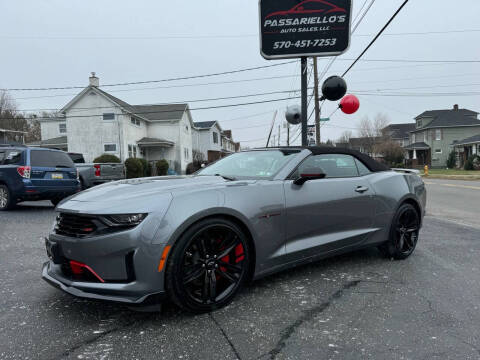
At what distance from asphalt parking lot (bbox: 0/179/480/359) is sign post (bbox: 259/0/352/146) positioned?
4751 mm

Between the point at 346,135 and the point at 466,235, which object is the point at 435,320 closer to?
the point at 466,235

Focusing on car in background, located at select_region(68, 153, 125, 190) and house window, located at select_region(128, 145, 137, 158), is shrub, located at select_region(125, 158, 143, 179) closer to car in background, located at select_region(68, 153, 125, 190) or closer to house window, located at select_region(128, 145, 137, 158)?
house window, located at select_region(128, 145, 137, 158)

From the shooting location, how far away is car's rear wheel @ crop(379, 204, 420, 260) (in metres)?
3.98

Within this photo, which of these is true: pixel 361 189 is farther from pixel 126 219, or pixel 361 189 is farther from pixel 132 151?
pixel 132 151

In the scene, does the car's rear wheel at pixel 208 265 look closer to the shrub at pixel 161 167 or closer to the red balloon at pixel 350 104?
the red balloon at pixel 350 104

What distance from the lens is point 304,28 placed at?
6648 millimetres

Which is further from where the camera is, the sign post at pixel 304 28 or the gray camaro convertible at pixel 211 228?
the sign post at pixel 304 28

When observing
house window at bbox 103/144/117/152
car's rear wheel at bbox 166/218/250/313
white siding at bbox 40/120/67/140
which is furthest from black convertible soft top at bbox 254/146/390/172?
white siding at bbox 40/120/67/140

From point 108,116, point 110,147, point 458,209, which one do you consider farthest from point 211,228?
point 108,116

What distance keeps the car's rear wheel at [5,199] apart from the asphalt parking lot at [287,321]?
4.85 meters

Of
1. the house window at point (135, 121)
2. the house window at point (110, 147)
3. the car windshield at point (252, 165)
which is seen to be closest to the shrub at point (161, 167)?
the house window at point (110, 147)

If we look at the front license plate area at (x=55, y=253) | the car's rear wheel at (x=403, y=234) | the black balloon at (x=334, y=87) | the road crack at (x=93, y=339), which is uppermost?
the black balloon at (x=334, y=87)

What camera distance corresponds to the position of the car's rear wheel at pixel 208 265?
93.8 inches

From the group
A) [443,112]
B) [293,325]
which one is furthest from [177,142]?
[443,112]
